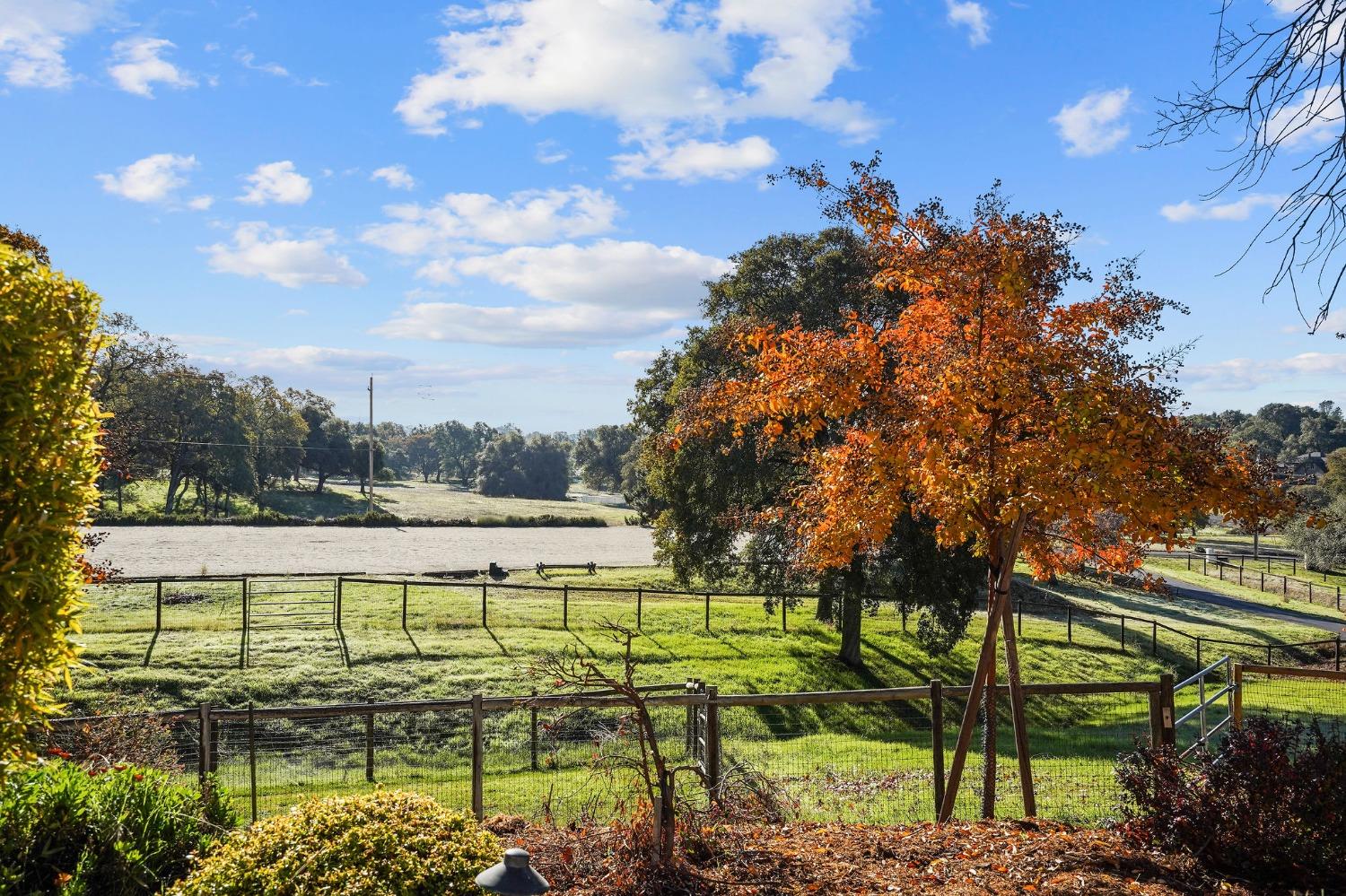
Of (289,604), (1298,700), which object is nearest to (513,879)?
(1298,700)

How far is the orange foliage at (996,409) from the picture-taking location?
682 centimetres

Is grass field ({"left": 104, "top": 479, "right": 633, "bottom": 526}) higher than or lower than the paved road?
higher

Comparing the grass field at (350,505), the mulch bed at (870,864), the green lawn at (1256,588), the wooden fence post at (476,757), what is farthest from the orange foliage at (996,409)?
the grass field at (350,505)

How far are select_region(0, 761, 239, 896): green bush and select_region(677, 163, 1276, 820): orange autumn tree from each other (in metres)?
5.43

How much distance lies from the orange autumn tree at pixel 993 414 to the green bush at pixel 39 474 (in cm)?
531

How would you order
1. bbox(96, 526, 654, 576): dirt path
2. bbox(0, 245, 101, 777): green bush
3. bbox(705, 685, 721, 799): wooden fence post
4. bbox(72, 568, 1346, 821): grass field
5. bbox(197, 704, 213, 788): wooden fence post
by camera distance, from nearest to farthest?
bbox(0, 245, 101, 777): green bush → bbox(197, 704, 213, 788): wooden fence post → bbox(705, 685, 721, 799): wooden fence post → bbox(72, 568, 1346, 821): grass field → bbox(96, 526, 654, 576): dirt path

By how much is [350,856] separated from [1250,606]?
45.0 m

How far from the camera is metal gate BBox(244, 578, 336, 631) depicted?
21.8 meters

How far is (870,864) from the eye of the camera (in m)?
6.33

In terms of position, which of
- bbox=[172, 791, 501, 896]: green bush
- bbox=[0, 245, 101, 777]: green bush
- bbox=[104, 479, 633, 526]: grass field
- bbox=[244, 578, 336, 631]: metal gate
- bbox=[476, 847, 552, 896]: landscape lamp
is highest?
bbox=[0, 245, 101, 777]: green bush

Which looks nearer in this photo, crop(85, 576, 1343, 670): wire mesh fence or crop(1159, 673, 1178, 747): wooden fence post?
crop(1159, 673, 1178, 747): wooden fence post

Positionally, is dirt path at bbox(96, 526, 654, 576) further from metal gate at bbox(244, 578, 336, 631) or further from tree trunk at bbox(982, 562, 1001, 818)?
tree trunk at bbox(982, 562, 1001, 818)

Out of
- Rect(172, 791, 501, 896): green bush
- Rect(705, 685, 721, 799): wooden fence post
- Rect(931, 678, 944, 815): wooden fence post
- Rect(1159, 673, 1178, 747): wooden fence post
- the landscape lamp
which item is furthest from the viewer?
Rect(1159, 673, 1178, 747): wooden fence post

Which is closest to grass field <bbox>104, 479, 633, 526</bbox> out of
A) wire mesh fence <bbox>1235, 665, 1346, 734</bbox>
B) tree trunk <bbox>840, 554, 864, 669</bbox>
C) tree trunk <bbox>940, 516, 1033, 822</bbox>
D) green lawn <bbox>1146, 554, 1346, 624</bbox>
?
green lawn <bbox>1146, 554, 1346, 624</bbox>
